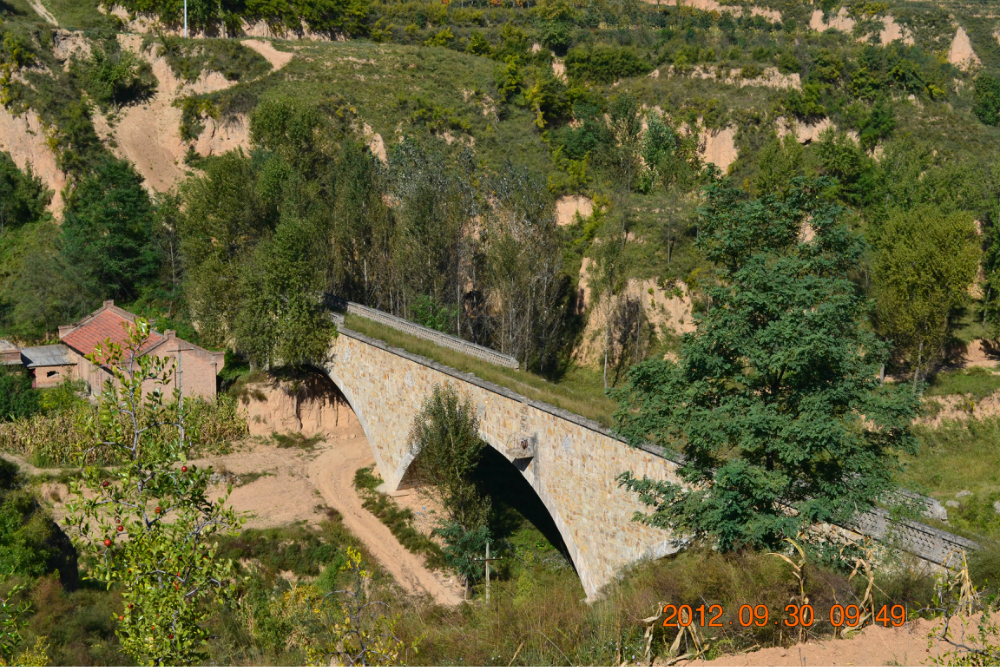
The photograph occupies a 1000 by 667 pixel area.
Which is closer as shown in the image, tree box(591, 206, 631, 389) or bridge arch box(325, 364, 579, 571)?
bridge arch box(325, 364, 579, 571)

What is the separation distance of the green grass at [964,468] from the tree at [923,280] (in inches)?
116

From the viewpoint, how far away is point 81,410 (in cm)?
3272

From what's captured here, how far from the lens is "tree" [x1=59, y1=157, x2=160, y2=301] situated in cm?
4131

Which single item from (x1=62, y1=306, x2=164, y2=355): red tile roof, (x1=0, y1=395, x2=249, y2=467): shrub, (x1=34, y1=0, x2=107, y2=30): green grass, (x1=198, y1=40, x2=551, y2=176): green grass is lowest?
(x1=0, y1=395, x2=249, y2=467): shrub

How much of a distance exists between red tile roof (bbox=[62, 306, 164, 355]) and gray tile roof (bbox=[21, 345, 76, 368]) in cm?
47

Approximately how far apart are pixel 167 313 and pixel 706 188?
111 ft

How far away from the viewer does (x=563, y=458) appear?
21828mm

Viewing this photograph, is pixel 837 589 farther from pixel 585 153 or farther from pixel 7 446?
pixel 585 153

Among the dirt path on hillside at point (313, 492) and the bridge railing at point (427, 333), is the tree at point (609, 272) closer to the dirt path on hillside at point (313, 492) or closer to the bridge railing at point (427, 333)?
the bridge railing at point (427, 333)

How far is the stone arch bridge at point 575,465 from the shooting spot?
58.7ft

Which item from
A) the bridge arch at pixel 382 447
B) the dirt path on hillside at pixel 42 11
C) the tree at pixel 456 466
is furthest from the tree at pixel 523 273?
the dirt path on hillside at pixel 42 11

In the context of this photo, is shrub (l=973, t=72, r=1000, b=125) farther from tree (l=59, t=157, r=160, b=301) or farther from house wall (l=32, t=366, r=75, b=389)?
house wall (l=32, t=366, r=75, b=389)

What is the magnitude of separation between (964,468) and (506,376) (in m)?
18.3

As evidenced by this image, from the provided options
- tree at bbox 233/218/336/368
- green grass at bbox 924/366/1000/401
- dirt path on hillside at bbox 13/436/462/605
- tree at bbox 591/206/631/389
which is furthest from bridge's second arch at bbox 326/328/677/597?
green grass at bbox 924/366/1000/401
